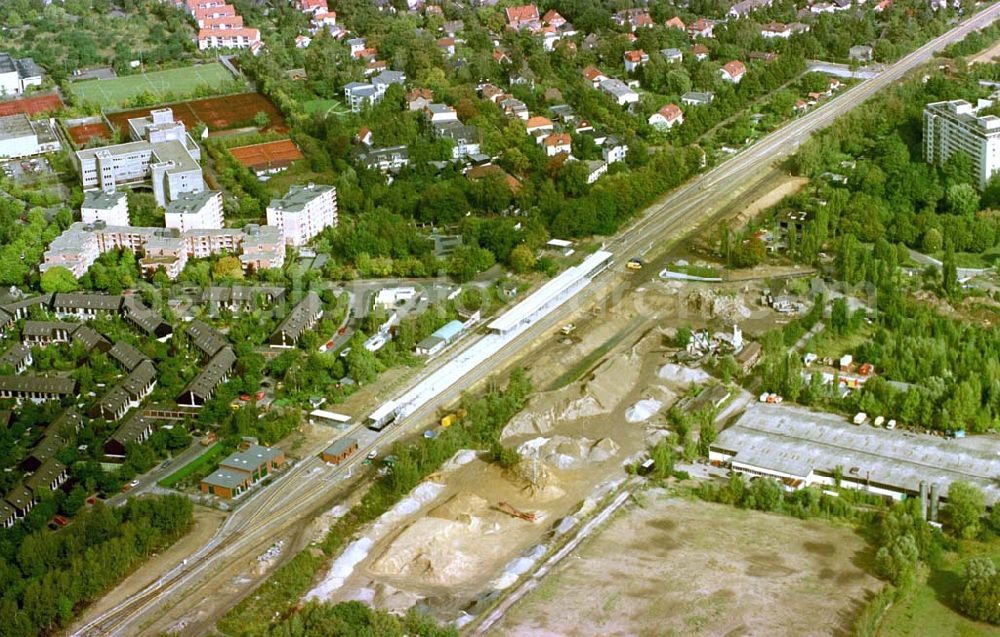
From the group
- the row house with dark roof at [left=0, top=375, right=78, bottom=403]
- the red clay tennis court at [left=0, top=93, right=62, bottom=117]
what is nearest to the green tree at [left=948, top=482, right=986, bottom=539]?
the row house with dark roof at [left=0, top=375, right=78, bottom=403]

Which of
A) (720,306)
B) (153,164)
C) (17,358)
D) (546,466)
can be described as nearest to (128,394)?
(17,358)

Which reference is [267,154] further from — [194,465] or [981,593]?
[981,593]

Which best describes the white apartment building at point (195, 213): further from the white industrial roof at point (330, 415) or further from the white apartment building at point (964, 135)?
the white apartment building at point (964, 135)

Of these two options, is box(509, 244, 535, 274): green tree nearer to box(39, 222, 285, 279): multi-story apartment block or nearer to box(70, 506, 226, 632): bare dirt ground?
box(39, 222, 285, 279): multi-story apartment block

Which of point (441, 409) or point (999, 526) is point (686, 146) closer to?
point (441, 409)

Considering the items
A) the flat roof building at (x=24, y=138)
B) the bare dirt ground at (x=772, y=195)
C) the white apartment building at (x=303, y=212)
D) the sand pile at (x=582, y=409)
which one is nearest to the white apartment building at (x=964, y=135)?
the bare dirt ground at (x=772, y=195)

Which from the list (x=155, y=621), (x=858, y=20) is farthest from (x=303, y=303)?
(x=858, y=20)
